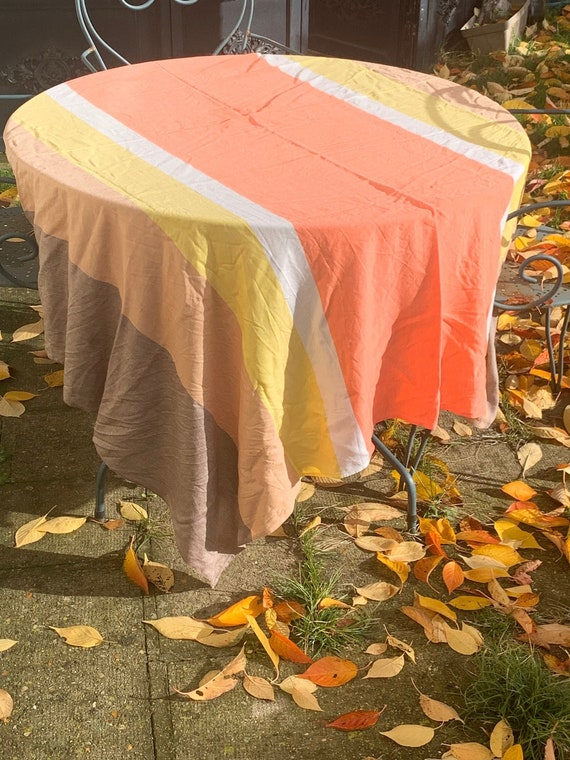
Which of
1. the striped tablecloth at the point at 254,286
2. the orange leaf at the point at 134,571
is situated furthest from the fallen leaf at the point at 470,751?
the orange leaf at the point at 134,571

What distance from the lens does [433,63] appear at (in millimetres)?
6125

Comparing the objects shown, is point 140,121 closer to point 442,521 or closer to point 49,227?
point 49,227

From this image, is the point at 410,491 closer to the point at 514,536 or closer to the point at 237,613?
the point at 514,536

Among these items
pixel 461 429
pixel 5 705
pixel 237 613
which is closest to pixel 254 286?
pixel 237 613

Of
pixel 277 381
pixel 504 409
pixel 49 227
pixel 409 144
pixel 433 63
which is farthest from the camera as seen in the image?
pixel 433 63

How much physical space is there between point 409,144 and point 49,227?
0.92 meters

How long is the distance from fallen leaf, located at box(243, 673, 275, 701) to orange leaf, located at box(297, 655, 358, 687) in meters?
0.08

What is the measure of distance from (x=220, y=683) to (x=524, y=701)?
72cm

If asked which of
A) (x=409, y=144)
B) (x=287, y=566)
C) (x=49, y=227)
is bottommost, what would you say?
(x=287, y=566)

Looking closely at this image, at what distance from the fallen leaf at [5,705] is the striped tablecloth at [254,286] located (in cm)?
52

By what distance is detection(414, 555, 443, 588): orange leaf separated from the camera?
2321mm

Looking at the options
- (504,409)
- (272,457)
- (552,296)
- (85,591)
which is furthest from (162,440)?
(504,409)

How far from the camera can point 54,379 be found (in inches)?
121

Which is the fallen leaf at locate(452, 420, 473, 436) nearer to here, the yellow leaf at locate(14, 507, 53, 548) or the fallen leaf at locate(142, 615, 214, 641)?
the fallen leaf at locate(142, 615, 214, 641)
